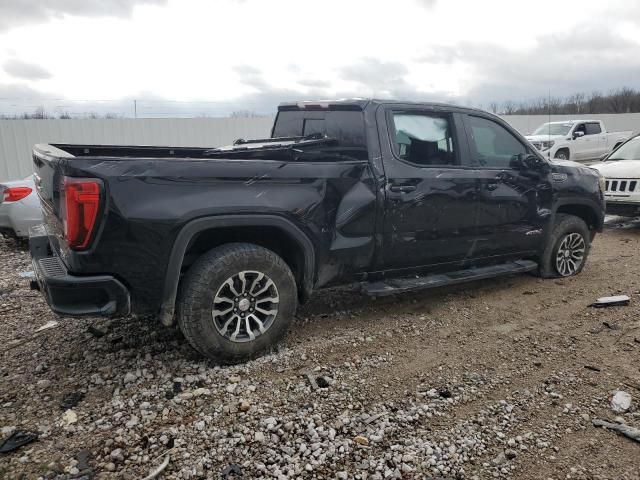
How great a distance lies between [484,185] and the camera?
466 centimetres

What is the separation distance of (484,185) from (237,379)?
9.24 feet

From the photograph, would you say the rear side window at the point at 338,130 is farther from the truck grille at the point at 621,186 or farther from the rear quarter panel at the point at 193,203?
the truck grille at the point at 621,186

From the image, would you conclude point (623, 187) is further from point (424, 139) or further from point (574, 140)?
point (574, 140)

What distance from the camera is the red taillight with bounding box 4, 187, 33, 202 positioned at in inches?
273

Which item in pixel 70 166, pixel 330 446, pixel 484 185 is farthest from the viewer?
pixel 484 185

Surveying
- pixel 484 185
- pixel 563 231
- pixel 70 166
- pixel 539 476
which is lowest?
pixel 539 476

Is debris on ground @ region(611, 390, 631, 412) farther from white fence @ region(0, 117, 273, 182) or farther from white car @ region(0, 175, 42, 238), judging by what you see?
white fence @ region(0, 117, 273, 182)

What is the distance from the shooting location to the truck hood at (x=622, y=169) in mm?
8047

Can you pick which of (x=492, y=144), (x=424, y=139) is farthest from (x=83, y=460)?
(x=492, y=144)

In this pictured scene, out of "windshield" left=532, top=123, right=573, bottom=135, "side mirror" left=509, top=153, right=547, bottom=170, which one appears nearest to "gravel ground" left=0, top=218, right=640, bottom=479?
"side mirror" left=509, top=153, right=547, bottom=170

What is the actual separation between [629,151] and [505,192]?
6052 mm

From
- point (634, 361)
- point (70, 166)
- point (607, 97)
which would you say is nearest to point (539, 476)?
point (634, 361)

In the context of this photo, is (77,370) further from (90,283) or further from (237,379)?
(237,379)

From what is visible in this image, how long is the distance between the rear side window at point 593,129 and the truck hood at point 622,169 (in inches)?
428
